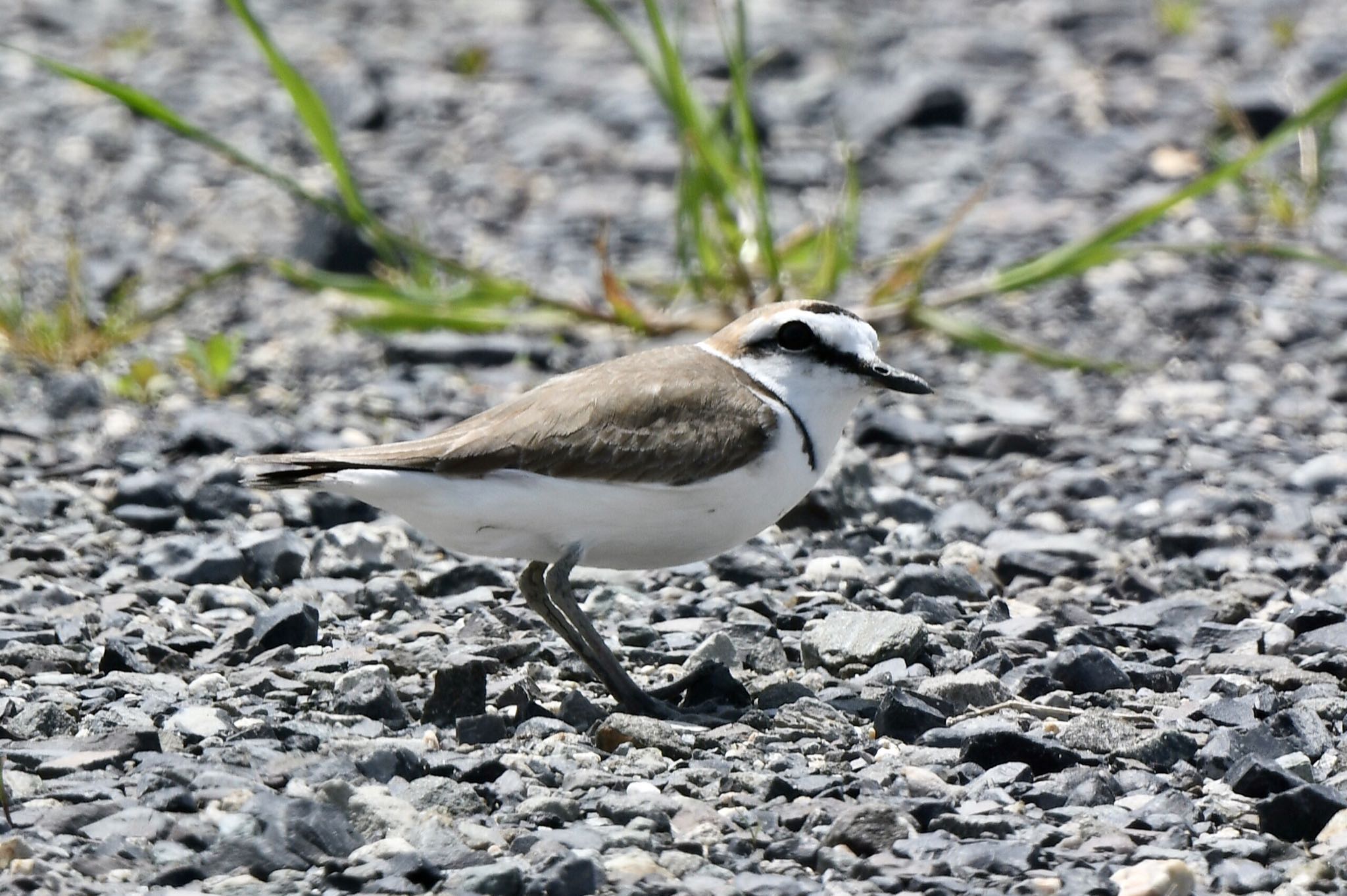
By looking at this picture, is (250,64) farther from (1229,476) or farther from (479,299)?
(1229,476)

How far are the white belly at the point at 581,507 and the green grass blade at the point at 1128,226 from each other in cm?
297

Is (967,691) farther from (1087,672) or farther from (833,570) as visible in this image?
(833,570)

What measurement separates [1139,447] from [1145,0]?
5625mm

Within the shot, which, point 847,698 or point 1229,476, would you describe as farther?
point 1229,476

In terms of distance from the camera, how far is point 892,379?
4.57 m

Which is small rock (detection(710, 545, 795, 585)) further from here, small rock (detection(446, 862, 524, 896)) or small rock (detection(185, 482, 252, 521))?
small rock (detection(446, 862, 524, 896))

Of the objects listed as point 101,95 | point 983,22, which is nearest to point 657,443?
point 101,95

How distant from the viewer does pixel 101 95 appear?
9.81 meters

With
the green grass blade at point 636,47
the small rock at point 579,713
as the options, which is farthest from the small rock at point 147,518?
the green grass blade at point 636,47

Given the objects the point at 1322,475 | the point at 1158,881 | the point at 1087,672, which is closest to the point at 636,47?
the point at 1322,475

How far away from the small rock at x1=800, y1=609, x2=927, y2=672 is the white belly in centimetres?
39

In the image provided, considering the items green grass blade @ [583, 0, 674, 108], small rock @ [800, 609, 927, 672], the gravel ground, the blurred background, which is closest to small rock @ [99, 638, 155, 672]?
the gravel ground

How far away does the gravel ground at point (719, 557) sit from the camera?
3.50m

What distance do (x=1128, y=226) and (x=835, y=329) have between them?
2.73 meters
